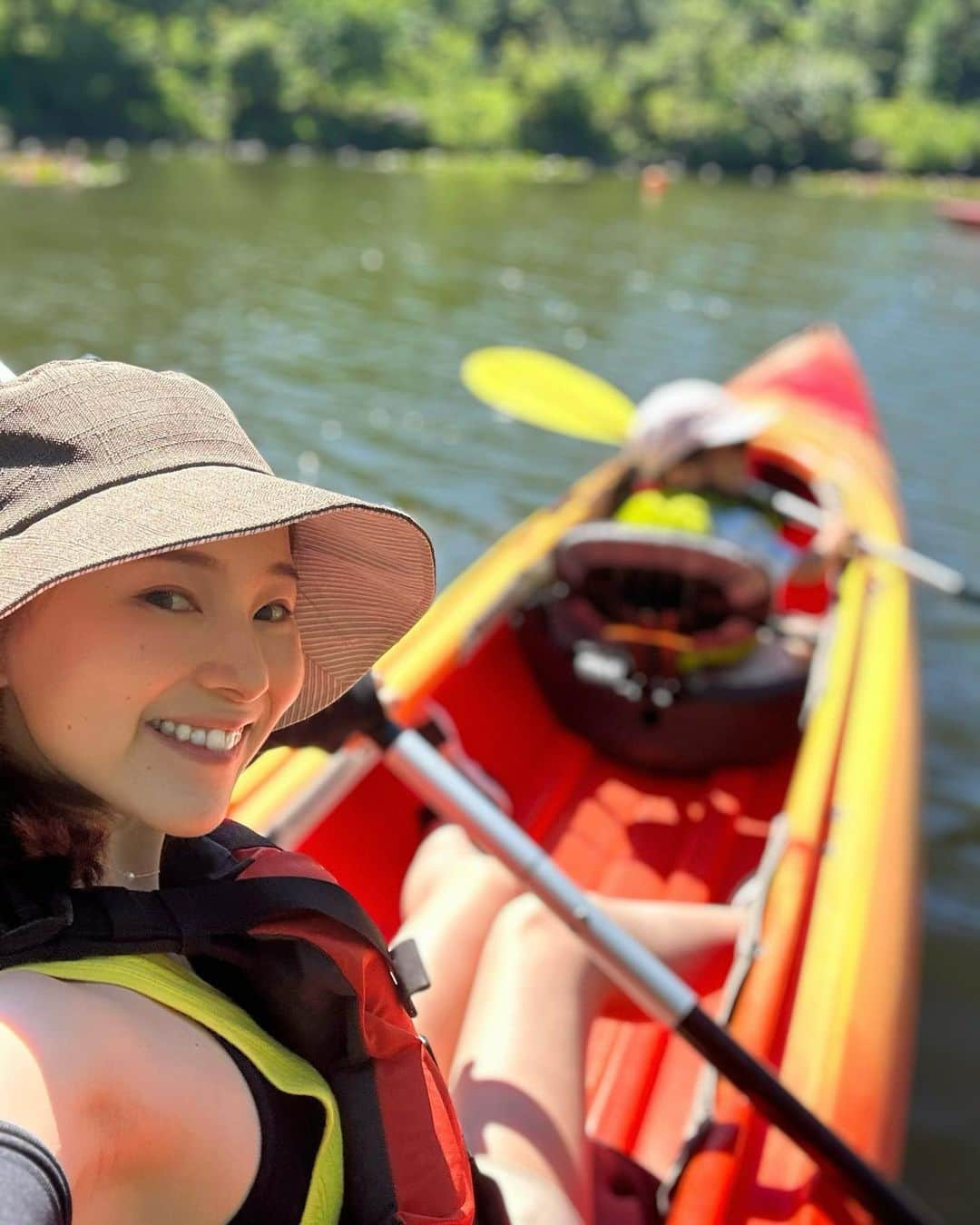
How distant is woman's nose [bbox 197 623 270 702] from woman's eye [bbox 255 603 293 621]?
41mm

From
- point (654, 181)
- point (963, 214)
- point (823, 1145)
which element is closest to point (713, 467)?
point (823, 1145)

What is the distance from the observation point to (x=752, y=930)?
1.81 meters

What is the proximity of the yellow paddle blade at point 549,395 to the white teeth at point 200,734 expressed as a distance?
308 cm

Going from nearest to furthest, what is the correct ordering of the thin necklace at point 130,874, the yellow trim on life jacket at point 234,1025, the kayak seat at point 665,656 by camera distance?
the yellow trim on life jacket at point 234,1025, the thin necklace at point 130,874, the kayak seat at point 665,656

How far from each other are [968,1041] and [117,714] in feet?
8.49

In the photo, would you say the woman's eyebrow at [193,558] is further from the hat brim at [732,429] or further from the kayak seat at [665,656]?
the hat brim at [732,429]

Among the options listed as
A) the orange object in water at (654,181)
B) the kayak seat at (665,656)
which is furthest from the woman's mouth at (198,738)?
the orange object in water at (654,181)

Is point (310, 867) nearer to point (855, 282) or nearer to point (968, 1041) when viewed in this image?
point (968, 1041)

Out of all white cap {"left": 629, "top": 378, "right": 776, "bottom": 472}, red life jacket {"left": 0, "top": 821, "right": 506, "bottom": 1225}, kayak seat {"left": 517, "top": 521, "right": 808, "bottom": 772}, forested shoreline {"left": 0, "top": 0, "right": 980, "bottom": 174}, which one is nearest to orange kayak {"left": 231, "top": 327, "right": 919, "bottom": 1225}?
kayak seat {"left": 517, "top": 521, "right": 808, "bottom": 772}

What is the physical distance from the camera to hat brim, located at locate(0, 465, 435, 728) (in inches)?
28.0

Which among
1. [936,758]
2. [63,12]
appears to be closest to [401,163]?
[63,12]

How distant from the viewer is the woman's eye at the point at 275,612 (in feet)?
2.86

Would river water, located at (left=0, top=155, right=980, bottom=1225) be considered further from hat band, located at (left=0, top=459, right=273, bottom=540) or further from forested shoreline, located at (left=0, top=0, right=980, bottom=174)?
forested shoreline, located at (left=0, top=0, right=980, bottom=174)

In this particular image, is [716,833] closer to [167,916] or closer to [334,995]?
[334,995]
